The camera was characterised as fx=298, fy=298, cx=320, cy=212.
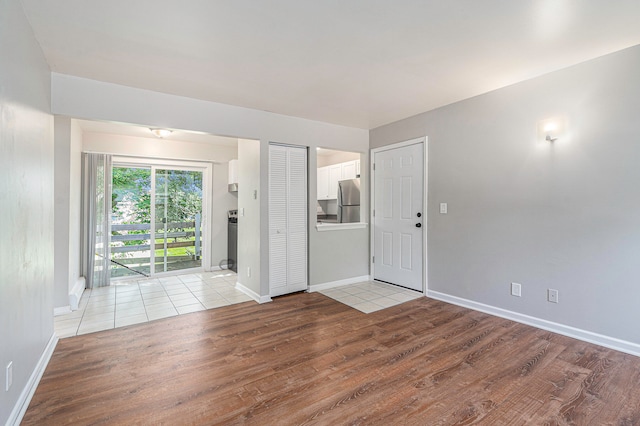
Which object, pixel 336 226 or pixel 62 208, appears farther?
pixel 336 226

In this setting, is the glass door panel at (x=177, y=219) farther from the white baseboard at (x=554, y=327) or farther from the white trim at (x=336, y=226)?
the white baseboard at (x=554, y=327)

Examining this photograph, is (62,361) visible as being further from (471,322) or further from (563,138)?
(563,138)

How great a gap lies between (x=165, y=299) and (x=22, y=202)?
239 cm

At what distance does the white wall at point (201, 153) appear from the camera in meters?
4.63

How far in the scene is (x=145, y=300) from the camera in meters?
3.84

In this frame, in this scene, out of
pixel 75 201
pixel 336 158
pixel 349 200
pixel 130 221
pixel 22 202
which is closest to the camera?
pixel 22 202

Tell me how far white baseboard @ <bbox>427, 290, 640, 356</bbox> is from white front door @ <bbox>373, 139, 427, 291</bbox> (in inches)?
24.3

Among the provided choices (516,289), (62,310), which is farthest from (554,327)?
(62,310)

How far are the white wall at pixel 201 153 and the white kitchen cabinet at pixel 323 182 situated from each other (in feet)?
5.74

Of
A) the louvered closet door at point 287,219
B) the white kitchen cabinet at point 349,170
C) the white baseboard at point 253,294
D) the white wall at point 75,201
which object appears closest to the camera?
the white wall at point 75,201

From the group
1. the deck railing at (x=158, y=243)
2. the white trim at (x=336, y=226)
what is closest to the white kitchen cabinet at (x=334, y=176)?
the white trim at (x=336, y=226)

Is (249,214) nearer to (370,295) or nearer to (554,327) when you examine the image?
(370,295)

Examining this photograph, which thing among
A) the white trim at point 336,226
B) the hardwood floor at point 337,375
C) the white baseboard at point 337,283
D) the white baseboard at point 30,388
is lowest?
the hardwood floor at point 337,375

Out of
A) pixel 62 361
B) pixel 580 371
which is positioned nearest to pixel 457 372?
pixel 580 371
